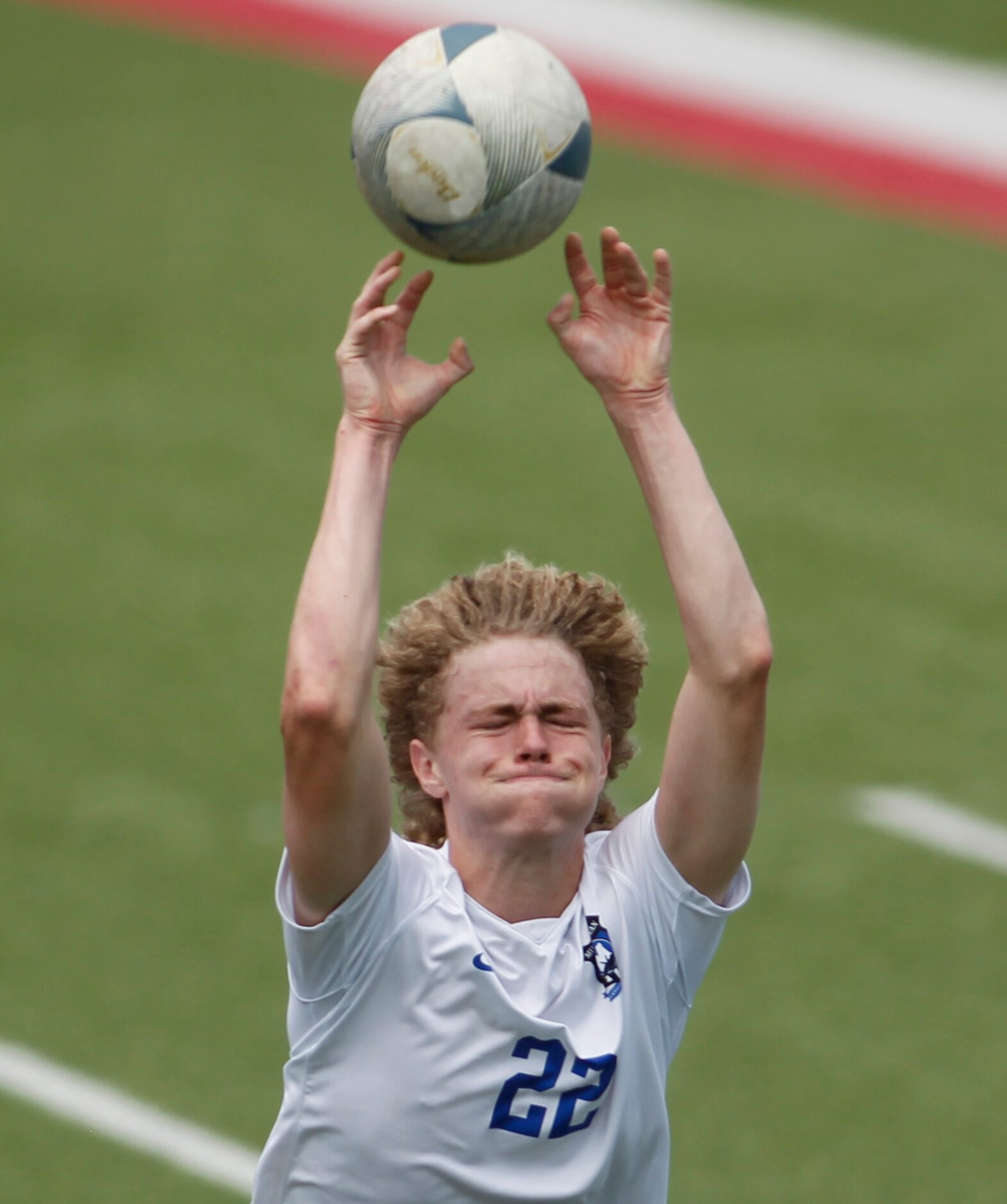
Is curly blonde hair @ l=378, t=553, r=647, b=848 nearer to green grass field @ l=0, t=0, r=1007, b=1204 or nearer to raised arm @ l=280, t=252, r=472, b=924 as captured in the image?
raised arm @ l=280, t=252, r=472, b=924

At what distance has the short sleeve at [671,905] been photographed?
3918 millimetres

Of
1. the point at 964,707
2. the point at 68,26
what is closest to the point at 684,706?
the point at 964,707

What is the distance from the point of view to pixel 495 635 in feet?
12.9

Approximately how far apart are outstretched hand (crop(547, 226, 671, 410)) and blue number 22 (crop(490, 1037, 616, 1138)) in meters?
1.17

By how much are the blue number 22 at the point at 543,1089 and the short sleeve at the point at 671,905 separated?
29cm

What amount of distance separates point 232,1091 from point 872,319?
612 centimetres

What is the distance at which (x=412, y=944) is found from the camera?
3.73 meters

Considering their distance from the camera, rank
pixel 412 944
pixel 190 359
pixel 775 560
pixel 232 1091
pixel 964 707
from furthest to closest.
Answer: pixel 190 359, pixel 775 560, pixel 964 707, pixel 232 1091, pixel 412 944

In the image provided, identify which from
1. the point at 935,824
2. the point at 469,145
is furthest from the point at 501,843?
the point at 935,824

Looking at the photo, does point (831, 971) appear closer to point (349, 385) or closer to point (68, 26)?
point (349, 385)

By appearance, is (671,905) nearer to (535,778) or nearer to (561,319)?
(535,778)

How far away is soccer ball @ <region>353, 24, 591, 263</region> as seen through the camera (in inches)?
167

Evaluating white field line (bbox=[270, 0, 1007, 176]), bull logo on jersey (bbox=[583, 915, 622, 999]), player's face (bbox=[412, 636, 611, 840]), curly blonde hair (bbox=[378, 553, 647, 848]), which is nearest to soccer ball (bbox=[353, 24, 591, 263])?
curly blonde hair (bbox=[378, 553, 647, 848])

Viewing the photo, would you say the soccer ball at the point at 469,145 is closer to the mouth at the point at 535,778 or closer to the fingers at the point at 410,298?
the fingers at the point at 410,298
